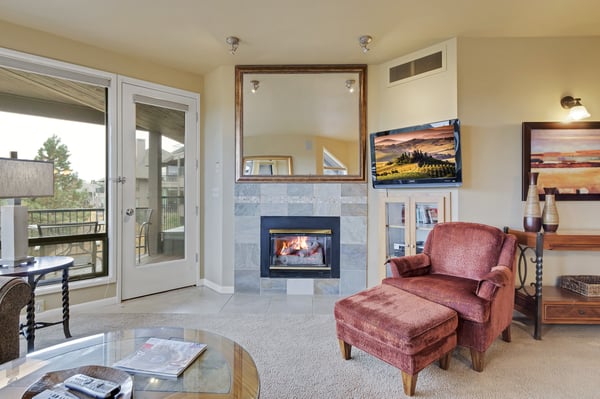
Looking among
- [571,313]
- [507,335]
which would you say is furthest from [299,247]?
[571,313]

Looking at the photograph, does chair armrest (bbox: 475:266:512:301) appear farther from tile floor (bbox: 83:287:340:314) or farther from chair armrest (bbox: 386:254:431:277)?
tile floor (bbox: 83:287:340:314)

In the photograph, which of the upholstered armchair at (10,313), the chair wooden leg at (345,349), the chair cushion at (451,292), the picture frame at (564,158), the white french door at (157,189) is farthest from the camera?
the white french door at (157,189)

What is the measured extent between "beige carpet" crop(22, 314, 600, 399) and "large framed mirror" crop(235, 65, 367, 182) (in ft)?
5.54

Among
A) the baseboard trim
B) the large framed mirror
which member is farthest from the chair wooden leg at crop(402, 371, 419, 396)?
the baseboard trim

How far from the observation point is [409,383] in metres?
1.71

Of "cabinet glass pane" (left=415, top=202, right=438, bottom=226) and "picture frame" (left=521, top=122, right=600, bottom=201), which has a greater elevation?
"picture frame" (left=521, top=122, right=600, bottom=201)

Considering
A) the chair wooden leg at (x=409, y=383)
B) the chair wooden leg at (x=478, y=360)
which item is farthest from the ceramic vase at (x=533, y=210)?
the chair wooden leg at (x=409, y=383)

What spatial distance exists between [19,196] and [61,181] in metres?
1.05

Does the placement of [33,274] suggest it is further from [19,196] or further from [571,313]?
[571,313]

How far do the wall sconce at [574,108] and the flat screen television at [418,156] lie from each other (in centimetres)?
103

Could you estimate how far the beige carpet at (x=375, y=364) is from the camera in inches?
69.7

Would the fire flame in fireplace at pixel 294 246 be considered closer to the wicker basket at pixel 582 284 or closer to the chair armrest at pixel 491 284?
the chair armrest at pixel 491 284

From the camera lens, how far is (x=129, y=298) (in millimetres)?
3332

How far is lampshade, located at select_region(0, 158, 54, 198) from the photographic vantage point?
1.95 m
